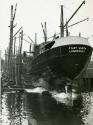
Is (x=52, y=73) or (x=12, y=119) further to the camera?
(x=52, y=73)

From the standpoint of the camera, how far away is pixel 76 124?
11.9m

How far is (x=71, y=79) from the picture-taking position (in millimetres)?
28250

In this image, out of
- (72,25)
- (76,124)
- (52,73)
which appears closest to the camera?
(76,124)

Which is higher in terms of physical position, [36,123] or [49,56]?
[49,56]

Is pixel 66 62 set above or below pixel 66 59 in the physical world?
below

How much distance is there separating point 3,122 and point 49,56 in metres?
17.9

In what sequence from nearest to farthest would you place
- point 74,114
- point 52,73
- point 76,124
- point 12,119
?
point 76,124 → point 12,119 → point 74,114 → point 52,73

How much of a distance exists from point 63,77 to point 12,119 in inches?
604

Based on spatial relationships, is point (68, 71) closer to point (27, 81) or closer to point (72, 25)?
point (72, 25)

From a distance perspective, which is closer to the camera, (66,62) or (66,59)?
(66,62)

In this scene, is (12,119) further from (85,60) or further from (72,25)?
(72,25)

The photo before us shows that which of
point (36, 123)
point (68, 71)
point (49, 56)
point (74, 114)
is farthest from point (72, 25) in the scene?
point (36, 123)

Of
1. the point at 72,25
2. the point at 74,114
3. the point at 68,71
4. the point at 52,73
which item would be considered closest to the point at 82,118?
the point at 74,114

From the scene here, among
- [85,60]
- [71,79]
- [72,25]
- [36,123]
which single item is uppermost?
[72,25]
